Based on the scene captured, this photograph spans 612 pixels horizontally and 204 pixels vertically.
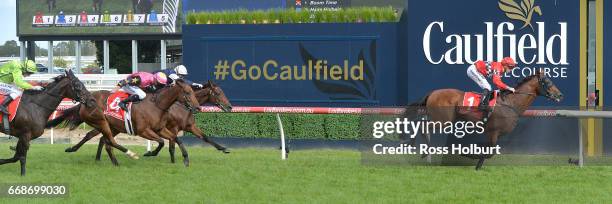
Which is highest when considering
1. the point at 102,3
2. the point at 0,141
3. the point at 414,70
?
the point at 102,3

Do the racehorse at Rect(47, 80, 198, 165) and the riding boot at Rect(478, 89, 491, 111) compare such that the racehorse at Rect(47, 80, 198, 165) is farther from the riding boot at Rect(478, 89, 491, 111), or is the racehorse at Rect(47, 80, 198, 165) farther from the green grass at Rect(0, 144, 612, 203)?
the riding boot at Rect(478, 89, 491, 111)

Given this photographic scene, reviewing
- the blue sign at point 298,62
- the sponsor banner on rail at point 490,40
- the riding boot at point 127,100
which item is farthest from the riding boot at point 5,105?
the sponsor banner on rail at point 490,40

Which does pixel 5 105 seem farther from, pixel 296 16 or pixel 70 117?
pixel 296 16

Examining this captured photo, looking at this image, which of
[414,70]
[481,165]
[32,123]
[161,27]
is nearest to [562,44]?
[414,70]

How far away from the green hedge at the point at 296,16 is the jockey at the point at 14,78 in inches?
210

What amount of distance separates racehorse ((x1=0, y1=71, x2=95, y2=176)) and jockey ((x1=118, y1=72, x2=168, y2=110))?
135cm

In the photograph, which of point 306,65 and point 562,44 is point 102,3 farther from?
point 562,44

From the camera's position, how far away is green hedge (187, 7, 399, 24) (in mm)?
15883

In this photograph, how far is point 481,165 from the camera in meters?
11.9

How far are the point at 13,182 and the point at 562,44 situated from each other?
8.63 m

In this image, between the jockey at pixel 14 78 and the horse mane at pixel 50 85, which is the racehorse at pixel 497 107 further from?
the jockey at pixel 14 78

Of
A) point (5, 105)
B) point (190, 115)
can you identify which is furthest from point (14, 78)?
point (190, 115)

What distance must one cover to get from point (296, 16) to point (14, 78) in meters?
5.91

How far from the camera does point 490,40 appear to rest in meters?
14.8
